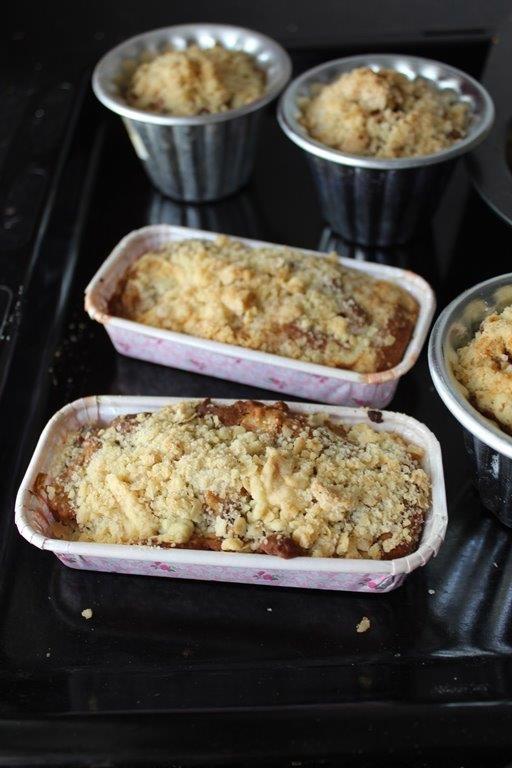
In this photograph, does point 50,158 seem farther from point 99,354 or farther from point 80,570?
point 80,570

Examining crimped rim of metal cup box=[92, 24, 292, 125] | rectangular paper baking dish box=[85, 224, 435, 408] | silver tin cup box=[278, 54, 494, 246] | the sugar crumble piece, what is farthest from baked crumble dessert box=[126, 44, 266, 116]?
the sugar crumble piece

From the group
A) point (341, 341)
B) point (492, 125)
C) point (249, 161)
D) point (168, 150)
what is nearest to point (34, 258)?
point (168, 150)

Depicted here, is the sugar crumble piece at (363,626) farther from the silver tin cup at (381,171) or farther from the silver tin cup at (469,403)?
the silver tin cup at (381,171)

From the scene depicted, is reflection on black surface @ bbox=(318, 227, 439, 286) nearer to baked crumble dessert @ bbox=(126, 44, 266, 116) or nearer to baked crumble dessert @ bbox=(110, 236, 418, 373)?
baked crumble dessert @ bbox=(110, 236, 418, 373)

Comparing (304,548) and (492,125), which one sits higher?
(492,125)

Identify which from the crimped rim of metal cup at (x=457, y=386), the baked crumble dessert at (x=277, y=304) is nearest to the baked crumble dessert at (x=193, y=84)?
the baked crumble dessert at (x=277, y=304)

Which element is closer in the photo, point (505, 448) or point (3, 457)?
point (505, 448)

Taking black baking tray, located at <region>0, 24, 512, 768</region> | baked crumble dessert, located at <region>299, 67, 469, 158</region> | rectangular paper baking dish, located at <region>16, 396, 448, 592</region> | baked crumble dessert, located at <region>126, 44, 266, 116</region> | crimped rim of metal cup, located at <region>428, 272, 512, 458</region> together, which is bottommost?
black baking tray, located at <region>0, 24, 512, 768</region>
